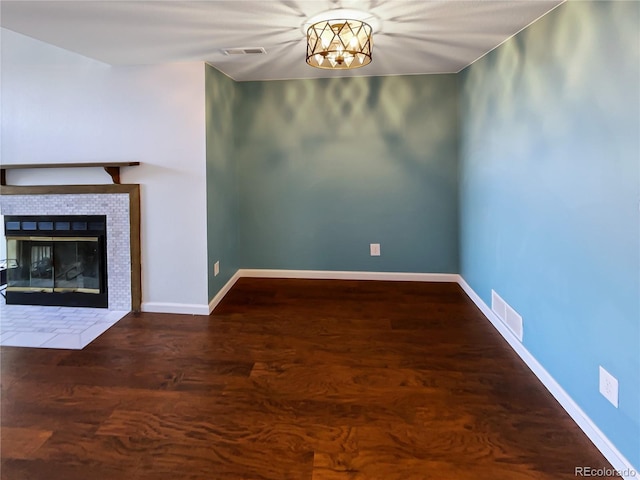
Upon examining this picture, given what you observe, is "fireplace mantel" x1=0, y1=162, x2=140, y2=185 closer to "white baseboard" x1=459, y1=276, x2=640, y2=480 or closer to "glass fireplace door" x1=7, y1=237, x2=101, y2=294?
"glass fireplace door" x1=7, y1=237, x2=101, y2=294

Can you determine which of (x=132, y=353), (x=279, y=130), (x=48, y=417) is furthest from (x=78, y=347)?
(x=279, y=130)

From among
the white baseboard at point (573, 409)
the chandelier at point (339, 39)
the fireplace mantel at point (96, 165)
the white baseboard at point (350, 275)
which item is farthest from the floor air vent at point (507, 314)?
the fireplace mantel at point (96, 165)

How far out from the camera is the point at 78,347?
2.72 metres

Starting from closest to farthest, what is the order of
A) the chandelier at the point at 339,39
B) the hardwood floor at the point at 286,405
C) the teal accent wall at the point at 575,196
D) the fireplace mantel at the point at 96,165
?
the teal accent wall at the point at 575,196 → the hardwood floor at the point at 286,405 → the chandelier at the point at 339,39 → the fireplace mantel at the point at 96,165

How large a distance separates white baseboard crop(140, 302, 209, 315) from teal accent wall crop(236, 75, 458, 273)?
43.6 inches

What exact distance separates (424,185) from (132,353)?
3014 millimetres

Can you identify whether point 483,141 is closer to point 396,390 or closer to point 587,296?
point 587,296

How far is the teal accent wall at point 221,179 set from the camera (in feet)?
10.9

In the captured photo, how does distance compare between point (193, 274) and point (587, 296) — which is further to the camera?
point (193, 274)

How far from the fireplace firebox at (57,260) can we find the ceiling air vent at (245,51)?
174cm

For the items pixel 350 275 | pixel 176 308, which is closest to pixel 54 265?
pixel 176 308

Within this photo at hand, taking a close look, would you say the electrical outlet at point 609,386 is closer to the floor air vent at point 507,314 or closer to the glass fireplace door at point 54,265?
the floor air vent at point 507,314

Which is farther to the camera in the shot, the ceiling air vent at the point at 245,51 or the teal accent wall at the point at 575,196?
the ceiling air vent at the point at 245,51

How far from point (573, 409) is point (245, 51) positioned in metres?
2.99
